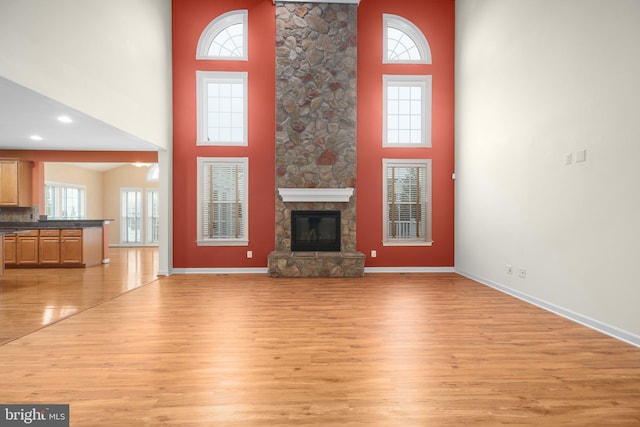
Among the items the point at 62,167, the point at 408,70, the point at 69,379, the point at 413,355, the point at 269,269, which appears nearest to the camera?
the point at 69,379

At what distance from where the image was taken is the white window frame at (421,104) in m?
7.16

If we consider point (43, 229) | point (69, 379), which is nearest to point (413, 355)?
point (69, 379)

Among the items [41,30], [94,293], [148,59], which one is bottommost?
[94,293]

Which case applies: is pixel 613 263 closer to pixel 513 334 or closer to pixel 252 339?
pixel 513 334

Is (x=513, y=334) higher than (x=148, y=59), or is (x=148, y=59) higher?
(x=148, y=59)

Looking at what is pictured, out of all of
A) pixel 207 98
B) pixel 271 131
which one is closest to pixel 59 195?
pixel 207 98

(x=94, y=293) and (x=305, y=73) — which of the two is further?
(x=305, y=73)

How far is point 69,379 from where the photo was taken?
252 centimetres

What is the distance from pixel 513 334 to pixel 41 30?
5.69 metres

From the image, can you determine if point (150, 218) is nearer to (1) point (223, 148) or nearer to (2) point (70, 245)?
(2) point (70, 245)

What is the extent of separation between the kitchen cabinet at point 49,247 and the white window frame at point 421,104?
7.56 metres

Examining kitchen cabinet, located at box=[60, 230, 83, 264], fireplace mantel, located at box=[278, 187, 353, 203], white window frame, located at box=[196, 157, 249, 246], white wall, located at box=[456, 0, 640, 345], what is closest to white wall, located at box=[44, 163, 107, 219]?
kitchen cabinet, located at box=[60, 230, 83, 264]

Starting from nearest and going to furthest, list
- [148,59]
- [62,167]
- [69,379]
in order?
[69,379]
[148,59]
[62,167]

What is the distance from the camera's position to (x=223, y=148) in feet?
23.2
